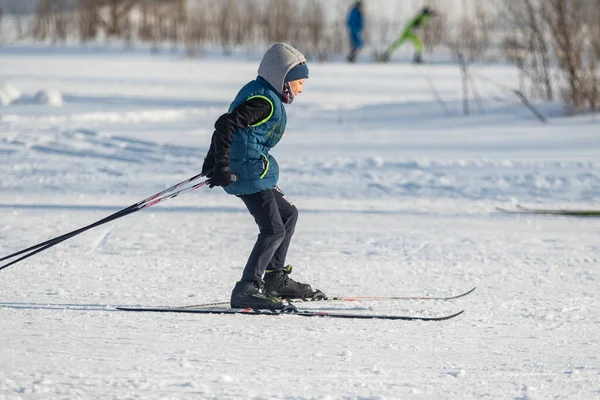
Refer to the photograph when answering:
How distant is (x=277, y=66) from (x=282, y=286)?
3.85 ft

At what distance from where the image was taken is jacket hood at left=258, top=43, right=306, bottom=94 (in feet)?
15.8

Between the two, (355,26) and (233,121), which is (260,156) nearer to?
(233,121)

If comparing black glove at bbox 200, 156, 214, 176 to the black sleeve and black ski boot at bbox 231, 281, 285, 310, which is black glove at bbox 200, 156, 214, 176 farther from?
black ski boot at bbox 231, 281, 285, 310

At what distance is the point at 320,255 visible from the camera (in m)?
6.59

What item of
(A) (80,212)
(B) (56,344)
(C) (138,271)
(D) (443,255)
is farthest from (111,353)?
(A) (80,212)

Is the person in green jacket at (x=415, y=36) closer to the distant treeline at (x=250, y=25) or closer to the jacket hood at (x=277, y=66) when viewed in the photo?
the distant treeline at (x=250, y=25)

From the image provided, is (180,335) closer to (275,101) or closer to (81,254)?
(275,101)

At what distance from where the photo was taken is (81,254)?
6.41 m

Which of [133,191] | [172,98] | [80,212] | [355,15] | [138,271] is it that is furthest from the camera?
[355,15]

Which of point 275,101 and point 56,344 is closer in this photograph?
point 56,344

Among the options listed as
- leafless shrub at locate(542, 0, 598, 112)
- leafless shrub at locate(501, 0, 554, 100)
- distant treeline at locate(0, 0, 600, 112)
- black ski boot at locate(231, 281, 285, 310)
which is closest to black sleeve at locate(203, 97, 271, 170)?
black ski boot at locate(231, 281, 285, 310)

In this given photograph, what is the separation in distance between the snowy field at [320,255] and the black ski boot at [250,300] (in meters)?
0.17

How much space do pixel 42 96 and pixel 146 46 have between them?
1337 centimetres

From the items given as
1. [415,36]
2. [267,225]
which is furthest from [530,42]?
[267,225]
